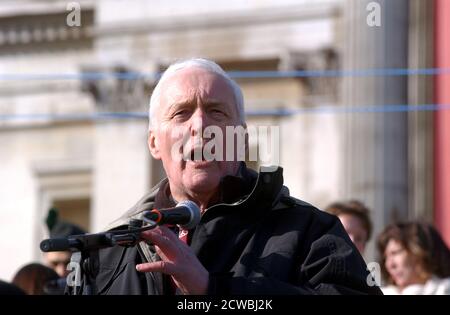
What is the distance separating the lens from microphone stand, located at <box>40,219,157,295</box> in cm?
339

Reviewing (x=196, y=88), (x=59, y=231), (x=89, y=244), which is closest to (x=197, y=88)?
(x=196, y=88)

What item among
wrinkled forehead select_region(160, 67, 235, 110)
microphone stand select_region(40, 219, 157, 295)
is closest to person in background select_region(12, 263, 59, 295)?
wrinkled forehead select_region(160, 67, 235, 110)

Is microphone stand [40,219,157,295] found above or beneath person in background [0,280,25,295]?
above

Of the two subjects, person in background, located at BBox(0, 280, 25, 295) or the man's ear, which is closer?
the man's ear

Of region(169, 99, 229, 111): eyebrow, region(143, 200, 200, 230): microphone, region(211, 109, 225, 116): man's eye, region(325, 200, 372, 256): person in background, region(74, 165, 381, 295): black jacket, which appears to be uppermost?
region(169, 99, 229, 111): eyebrow

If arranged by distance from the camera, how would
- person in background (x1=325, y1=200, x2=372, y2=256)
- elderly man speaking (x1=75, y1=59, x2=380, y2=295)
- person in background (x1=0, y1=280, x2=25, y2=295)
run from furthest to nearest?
1. person in background (x1=325, y1=200, x2=372, y2=256)
2. person in background (x1=0, y1=280, x2=25, y2=295)
3. elderly man speaking (x1=75, y1=59, x2=380, y2=295)

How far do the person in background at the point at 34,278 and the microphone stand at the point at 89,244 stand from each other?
2.96 meters

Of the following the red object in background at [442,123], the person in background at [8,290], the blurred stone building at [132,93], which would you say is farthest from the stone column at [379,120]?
the person in background at [8,290]

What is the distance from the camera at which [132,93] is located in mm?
15852

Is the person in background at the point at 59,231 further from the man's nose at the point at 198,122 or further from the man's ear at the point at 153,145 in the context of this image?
the man's nose at the point at 198,122

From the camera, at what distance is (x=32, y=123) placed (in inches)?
661

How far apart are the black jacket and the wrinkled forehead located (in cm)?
23

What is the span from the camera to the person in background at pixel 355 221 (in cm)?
674

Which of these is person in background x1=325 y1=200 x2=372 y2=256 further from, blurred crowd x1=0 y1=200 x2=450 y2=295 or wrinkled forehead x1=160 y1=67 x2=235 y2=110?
wrinkled forehead x1=160 y1=67 x2=235 y2=110
